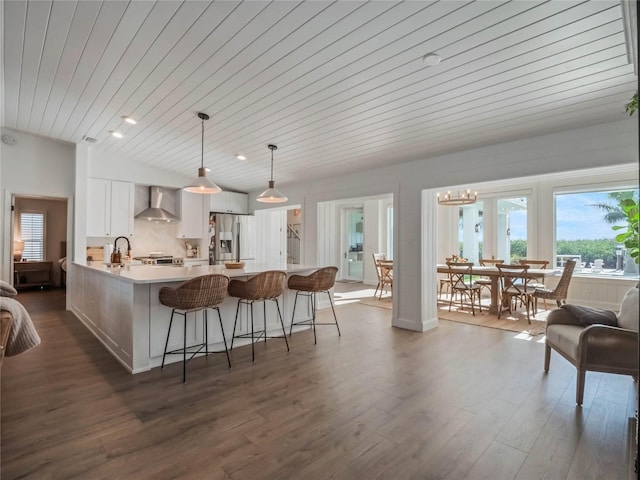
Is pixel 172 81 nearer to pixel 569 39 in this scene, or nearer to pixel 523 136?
pixel 569 39

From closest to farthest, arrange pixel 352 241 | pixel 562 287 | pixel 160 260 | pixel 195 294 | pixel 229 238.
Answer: pixel 195 294, pixel 562 287, pixel 160 260, pixel 229 238, pixel 352 241

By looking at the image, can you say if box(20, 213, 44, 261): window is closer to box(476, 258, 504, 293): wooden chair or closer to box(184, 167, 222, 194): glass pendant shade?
box(184, 167, 222, 194): glass pendant shade

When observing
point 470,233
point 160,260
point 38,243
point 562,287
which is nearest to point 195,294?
point 160,260

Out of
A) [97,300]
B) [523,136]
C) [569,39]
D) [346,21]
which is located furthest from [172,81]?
[523,136]

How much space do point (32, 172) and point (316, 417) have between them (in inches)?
248

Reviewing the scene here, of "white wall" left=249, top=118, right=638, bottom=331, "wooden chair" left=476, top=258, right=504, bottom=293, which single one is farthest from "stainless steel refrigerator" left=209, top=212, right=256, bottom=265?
"wooden chair" left=476, top=258, right=504, bottom=293

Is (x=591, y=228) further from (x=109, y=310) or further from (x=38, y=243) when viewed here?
(x=38, y=243)

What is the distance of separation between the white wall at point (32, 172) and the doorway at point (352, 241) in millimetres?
6587

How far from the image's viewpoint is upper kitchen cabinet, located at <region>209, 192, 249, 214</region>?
6.97 meters

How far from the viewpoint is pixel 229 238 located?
695 cm

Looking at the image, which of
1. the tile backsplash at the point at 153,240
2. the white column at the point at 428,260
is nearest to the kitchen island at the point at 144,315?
the white column at the point at 428,260

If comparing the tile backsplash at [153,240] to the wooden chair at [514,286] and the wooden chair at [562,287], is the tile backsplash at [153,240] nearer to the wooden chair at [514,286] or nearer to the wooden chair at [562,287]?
the wooden chair at [514,286]

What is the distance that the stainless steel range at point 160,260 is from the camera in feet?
19.4

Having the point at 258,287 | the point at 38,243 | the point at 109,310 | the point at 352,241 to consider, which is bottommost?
the point at 109,310
